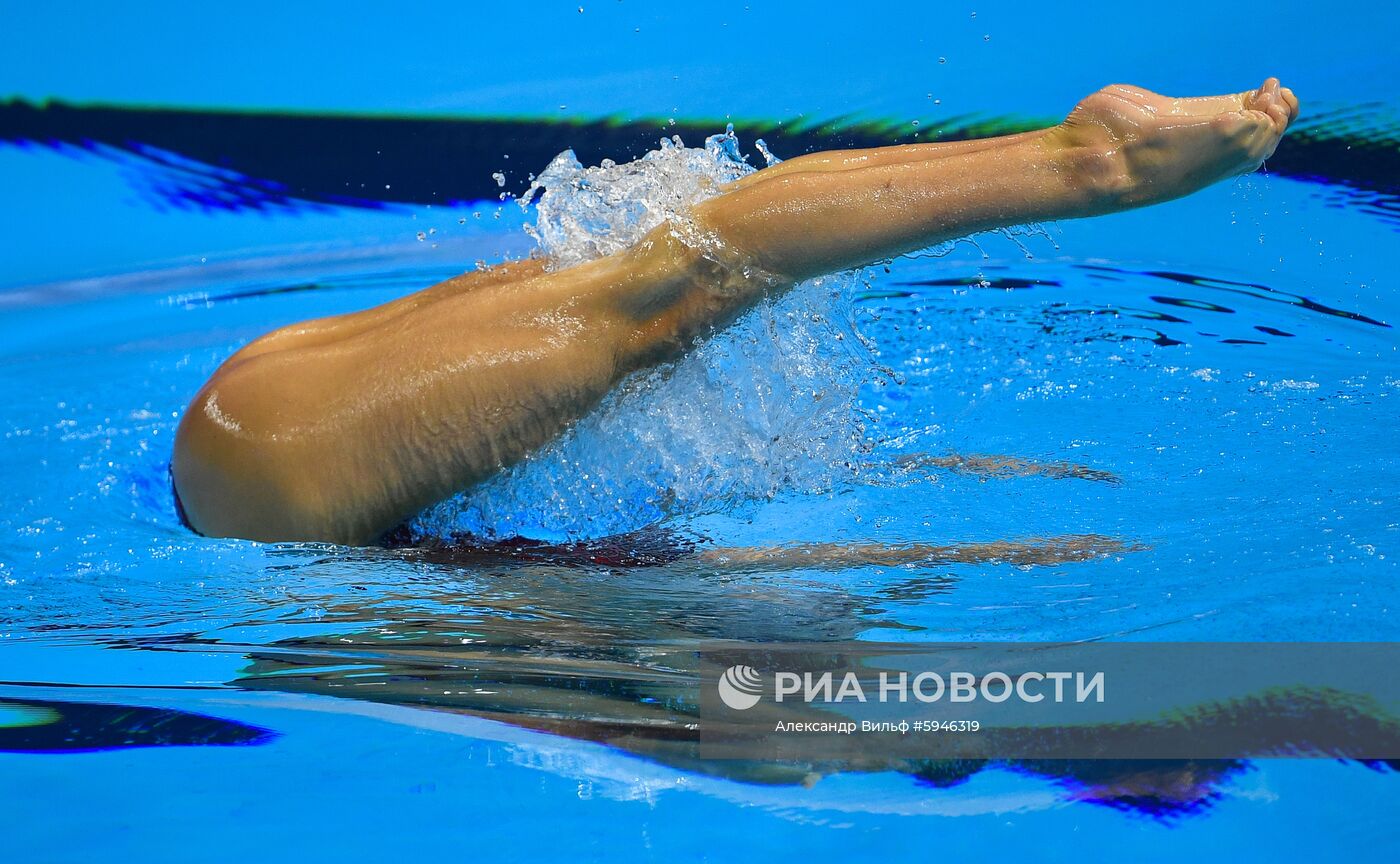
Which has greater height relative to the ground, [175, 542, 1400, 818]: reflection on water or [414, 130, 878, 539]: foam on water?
[414, 130, 878, 539]: foam on water

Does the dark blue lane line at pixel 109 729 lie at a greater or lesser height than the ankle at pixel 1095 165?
lesser

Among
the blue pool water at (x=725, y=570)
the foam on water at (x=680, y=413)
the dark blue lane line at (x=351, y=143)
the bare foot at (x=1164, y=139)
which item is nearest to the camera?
the blue pool water at (x=725, y=570)

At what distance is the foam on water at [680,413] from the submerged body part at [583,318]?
98 mm

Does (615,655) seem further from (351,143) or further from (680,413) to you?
(351,143)

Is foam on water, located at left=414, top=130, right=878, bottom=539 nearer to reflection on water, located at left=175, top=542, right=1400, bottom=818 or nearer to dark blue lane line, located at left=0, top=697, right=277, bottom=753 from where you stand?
reflection on water, located at left=175, top=542, right=1400, bottom=818

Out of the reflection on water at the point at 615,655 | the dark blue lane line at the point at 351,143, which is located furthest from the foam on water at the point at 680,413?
the dark blue lane line at the point at 351,143

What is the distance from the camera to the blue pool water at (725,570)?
48.7 inches

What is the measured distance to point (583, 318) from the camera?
161 cm

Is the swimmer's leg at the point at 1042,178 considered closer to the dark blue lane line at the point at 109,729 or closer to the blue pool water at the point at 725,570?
the blue pool water at the point at 725,570

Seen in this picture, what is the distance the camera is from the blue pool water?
4.06ft

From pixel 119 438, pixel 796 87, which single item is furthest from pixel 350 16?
pixel 119 438

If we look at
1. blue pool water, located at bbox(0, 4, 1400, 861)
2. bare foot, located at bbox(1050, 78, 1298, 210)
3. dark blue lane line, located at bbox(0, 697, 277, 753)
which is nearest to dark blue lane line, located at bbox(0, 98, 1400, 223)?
blue pool water, located at bbox(0, 4, 1400, 861)

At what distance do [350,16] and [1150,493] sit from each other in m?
3.83

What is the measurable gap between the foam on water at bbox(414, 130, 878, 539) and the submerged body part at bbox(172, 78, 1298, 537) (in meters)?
0.10
